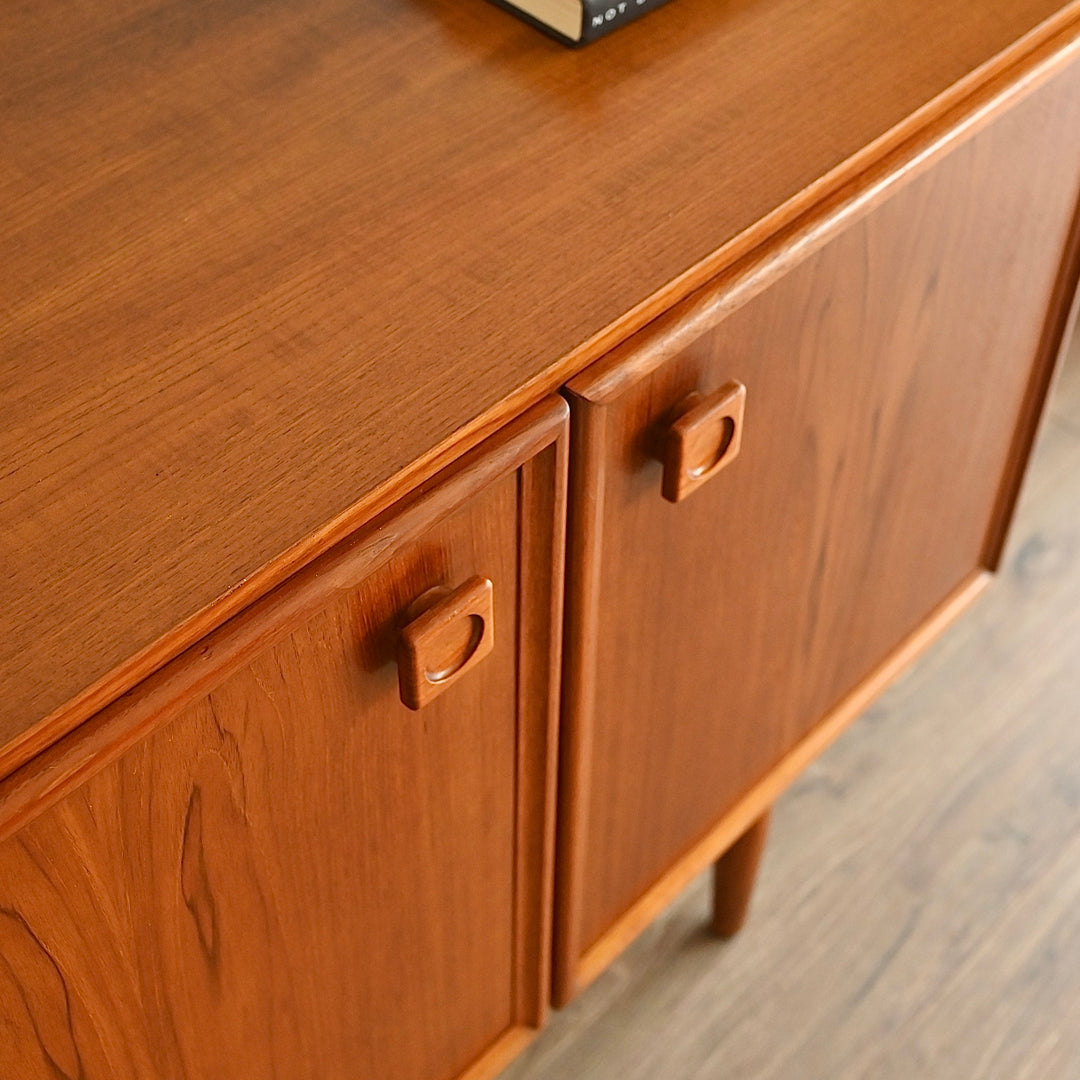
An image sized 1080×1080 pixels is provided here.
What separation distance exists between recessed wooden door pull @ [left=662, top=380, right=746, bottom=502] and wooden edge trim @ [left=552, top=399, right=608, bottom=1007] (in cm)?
3

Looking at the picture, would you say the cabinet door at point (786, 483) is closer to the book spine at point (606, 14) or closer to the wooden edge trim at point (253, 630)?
the wooden edge trim at point (253, 630)

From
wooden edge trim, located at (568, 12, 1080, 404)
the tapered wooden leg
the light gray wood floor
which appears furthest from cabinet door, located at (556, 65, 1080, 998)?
the light gray wood floor

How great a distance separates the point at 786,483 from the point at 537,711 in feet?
0.64

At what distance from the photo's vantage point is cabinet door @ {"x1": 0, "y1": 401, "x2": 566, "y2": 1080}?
19.0 inches

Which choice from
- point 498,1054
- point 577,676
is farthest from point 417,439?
point 498,1054

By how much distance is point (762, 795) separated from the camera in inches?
38.3

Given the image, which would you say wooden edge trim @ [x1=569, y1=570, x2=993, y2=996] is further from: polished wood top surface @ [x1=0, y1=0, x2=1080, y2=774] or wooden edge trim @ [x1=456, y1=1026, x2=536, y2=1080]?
polished wood top surface @ [x1=0, y1=0, x2=1080, y2=774]

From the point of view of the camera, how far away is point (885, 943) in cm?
118

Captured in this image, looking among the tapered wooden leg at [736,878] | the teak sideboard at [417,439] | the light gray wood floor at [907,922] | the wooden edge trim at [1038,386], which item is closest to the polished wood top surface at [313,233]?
the teak sideboard at [417,439]

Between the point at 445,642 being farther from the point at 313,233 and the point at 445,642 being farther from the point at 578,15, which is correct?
the point at 578,15

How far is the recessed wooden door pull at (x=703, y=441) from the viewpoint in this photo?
0.62 meters

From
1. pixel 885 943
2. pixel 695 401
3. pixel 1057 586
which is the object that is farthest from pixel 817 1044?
pixel 695 401

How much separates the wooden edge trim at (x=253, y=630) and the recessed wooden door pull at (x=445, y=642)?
0.14ft

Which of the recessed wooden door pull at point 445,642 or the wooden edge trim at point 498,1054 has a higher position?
the recessed wooden door pull at point 445,642
